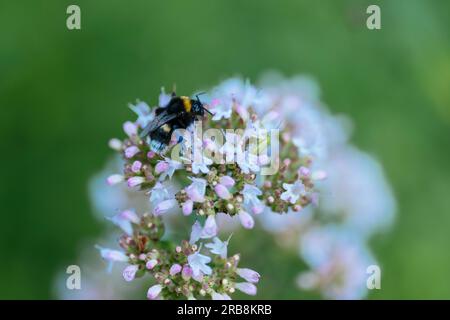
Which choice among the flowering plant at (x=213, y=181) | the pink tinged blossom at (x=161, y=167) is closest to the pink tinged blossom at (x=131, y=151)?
the flowering plant at (x=213, y=181)

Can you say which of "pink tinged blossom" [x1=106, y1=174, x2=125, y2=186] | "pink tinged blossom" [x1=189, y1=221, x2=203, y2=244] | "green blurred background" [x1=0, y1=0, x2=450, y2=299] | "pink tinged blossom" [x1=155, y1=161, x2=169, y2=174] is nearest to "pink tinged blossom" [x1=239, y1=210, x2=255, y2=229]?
"pink tinged blossom" [x1=189, y1=221, x2=203, y2=244]

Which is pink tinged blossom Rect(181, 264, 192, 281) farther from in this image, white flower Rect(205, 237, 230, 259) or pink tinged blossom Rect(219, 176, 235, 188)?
pink tinged blossom Rect(219, 176, 235, 188)

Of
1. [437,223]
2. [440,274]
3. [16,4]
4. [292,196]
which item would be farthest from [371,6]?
[16,4]

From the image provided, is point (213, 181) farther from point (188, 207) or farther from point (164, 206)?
point (164, 206)

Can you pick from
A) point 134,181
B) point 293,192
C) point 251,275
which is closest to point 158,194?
point 134,181

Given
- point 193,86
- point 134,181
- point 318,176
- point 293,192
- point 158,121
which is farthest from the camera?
point 193,86
